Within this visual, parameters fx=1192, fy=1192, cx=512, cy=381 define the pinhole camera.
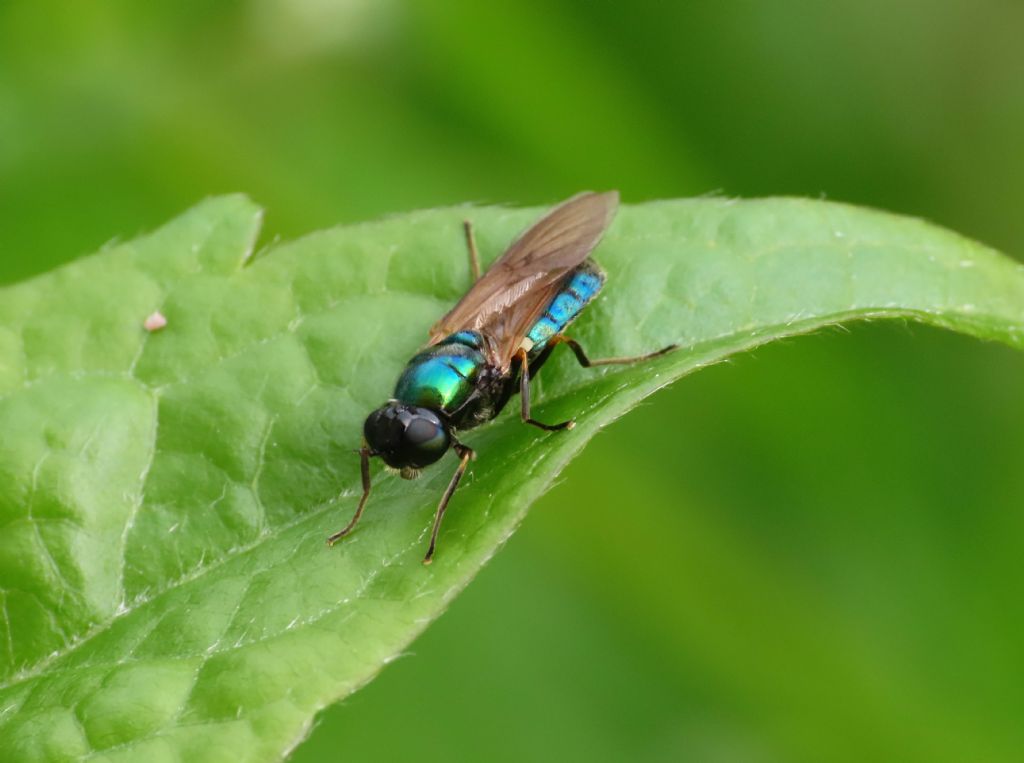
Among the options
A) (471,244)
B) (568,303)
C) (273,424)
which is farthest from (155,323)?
(568,303)

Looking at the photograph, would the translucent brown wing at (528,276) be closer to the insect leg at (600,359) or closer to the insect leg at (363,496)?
the insect leg at (600,359)

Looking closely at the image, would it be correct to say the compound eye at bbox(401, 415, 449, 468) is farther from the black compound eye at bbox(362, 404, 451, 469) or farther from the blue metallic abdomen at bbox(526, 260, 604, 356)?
the blue metallic abdomen at bbox(526, 260, 604, 356)

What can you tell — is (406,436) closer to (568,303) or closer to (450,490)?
(450,490)

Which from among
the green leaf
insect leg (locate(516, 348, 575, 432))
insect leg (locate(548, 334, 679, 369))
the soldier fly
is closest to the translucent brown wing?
the soldier fly

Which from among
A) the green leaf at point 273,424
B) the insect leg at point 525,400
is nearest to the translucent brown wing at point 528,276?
the insect leg at point 525,400

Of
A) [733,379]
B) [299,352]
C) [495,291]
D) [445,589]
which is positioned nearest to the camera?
[445,589]

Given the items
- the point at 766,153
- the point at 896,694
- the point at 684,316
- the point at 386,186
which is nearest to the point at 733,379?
the point at 766,153

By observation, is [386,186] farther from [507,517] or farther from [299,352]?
[507,517]
